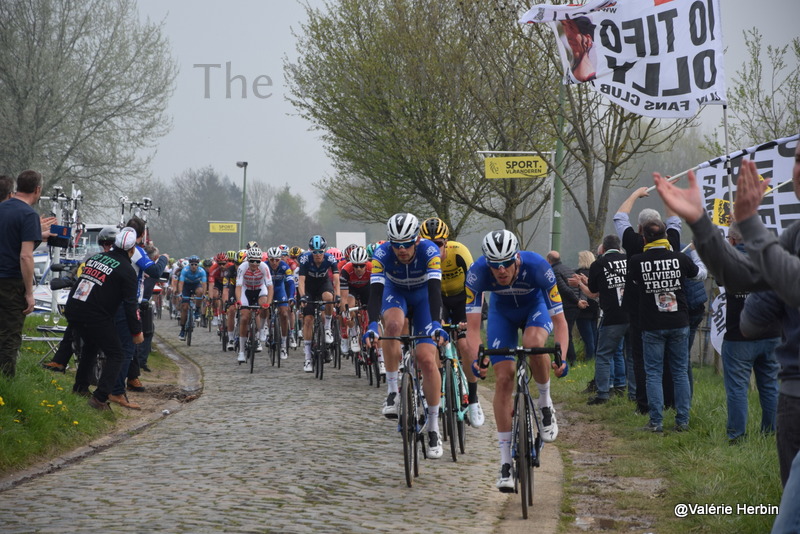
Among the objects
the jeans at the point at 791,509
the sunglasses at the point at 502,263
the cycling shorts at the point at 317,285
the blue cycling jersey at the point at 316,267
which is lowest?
the jeans at the point at 791,509

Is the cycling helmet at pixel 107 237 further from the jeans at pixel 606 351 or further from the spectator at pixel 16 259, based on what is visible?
the jeans at pixel 606 351

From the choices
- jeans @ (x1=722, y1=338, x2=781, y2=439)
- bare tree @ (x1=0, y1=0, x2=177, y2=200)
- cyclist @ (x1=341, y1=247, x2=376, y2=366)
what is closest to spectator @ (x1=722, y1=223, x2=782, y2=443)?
jeans @ (x1=722, y1=338, x2=781, y2=439)

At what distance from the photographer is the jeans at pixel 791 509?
10.8 feet

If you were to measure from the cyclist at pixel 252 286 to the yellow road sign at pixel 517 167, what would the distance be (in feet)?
15.3

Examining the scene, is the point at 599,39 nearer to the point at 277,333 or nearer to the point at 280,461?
the point at 280,461

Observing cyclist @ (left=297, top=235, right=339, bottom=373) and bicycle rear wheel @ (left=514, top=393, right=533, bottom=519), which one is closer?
bicycle rear wheel @ (left=514, top=393, right=533, bottom=519)

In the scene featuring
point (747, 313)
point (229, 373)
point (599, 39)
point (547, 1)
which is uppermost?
point (547, 1)

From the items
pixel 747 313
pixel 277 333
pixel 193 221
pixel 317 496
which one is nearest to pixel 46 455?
pixel 317 496

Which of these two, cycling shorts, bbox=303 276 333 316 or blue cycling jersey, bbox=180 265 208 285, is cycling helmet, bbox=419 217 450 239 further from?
blue cycling jersey, bbox=180 265 208 285

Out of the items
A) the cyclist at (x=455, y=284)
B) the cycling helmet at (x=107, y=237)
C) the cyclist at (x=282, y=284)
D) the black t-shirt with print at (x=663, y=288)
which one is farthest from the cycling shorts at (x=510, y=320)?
the cyclist at (x=282, y=284)

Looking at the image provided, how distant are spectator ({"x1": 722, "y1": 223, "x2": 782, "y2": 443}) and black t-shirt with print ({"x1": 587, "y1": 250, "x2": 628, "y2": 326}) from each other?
349 cm

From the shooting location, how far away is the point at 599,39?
1235 centimetres

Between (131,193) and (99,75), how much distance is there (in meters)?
4.26

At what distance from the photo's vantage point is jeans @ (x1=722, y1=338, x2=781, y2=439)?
28.9 ft
